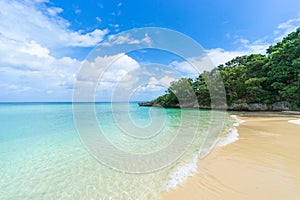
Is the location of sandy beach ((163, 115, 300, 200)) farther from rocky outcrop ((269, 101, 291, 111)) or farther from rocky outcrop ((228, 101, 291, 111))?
rocky outcrop ((228, 101, 291, 111))

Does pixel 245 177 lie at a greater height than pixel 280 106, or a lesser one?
lesser

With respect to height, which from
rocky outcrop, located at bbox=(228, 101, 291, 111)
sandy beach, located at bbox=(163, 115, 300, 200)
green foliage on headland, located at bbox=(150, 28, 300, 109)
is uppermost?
green foliage on headland, located at bbox=(150, 28, 300, 109)

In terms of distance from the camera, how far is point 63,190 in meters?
3.18

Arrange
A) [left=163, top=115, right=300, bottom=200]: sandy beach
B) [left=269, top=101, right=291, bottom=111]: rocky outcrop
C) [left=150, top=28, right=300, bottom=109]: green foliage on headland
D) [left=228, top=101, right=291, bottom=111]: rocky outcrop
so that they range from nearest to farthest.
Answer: [left=163, top=115, right=300, bottom=200]: sandy beach → [left=150, top=28, right=300, bottom=109]: green foliage on headland → [left=269, top=101, right=291, bottom=111]: rocky outcrop → [left=228, top=101, right=291, bottom=111]: rocky outcrop

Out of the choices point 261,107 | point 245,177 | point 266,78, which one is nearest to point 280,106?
point 261,107

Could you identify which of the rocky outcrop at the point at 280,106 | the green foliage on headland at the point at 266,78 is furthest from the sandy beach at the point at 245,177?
the rocky outcrop at the point at 280,106

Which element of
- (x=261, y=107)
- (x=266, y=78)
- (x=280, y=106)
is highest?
(x=266, y=78)

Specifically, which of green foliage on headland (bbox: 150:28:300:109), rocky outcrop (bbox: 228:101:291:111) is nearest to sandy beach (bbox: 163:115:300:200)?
green foliage on headland (bbox: 150:28:300:109)

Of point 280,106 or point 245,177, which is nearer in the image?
point 245,177

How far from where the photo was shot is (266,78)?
810 inches

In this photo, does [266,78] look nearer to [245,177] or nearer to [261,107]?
[261,107]

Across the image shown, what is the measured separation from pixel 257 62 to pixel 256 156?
23537 mm

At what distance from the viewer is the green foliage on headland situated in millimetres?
17875

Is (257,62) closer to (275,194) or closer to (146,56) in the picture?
(146,56)
